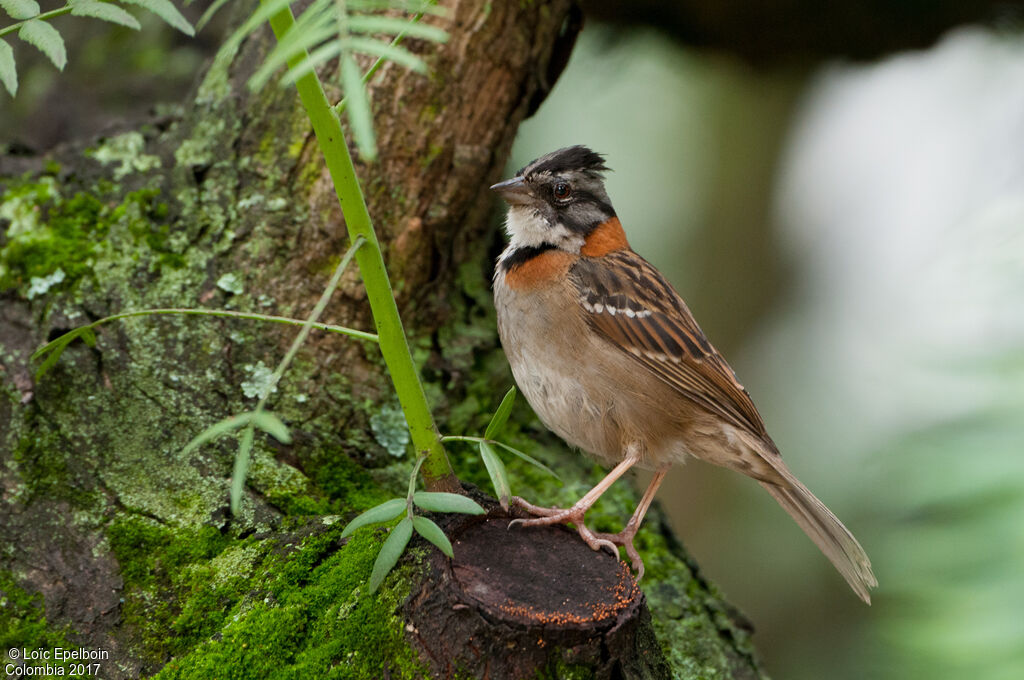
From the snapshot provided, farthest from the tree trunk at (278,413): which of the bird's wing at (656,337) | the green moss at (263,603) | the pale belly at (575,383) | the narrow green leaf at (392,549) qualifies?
the bird's wing at (656,337)

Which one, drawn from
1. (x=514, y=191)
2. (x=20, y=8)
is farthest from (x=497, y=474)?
(x=20, y=8)

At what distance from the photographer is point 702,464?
7.23 meters

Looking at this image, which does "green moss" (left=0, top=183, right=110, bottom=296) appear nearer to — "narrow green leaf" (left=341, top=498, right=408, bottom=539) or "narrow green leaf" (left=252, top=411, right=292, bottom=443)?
"narrow green leaf" (left=341, top=498, right=408, bottom=539)

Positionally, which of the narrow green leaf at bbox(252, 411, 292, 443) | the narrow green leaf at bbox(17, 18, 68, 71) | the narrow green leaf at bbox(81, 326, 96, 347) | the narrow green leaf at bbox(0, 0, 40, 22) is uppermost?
the narrow green leaf at bbox(0, 0, 40, 22)

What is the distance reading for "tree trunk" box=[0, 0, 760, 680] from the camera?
8.49 ft

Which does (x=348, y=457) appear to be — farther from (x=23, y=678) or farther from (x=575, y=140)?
(x=575, y=140)

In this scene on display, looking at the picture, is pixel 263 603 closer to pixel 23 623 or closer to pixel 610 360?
pixel 23 623

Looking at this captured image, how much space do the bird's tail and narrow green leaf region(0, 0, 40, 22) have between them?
9.62 ft

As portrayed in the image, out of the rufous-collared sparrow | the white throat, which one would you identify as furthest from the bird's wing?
the white throat

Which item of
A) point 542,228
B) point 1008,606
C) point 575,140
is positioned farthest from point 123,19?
point 575,140

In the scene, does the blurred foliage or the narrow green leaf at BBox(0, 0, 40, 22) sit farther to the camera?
the blurred foliage

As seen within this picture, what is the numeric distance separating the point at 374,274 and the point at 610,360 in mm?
1300

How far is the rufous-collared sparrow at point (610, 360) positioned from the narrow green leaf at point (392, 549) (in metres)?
1.09

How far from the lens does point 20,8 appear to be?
2436 mm
